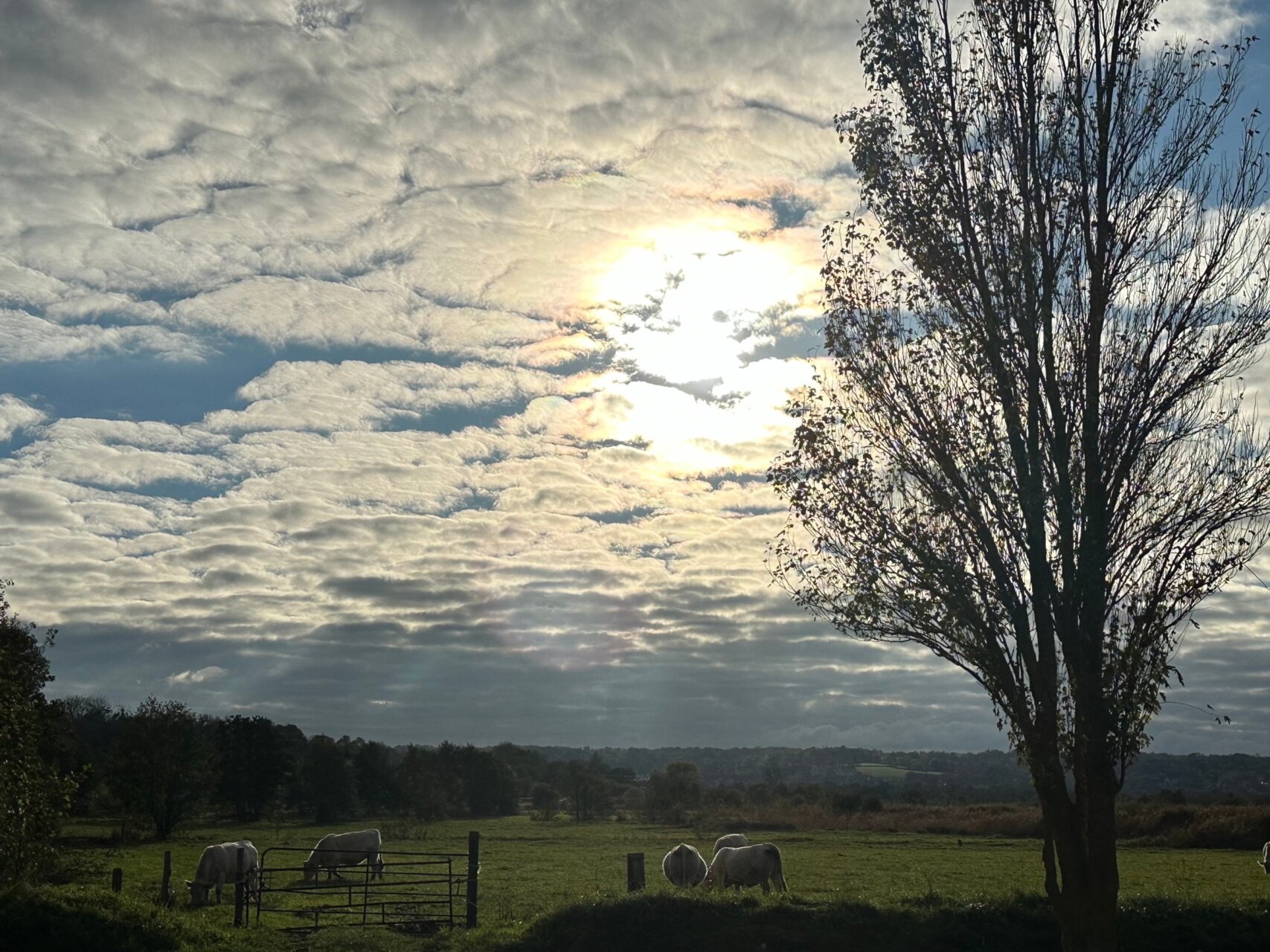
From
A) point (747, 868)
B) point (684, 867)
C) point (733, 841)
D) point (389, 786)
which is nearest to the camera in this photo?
point (747, 868)

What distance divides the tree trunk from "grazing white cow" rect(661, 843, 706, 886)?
1710cm

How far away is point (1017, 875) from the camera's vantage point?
34.8 metres

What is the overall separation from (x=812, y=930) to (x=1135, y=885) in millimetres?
16723

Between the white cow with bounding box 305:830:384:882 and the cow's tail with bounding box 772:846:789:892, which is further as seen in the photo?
the white cow with bounding box 305:830:384:882

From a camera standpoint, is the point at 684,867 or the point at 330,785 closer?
the point at 684,867

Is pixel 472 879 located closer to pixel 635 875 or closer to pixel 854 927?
pixel 635 875

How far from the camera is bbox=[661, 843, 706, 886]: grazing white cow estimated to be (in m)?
28.2

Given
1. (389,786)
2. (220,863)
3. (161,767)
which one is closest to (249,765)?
(389,786)

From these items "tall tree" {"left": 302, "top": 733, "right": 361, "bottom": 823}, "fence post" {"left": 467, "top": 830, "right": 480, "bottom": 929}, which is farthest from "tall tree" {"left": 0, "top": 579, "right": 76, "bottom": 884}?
"tall tree" {"left": 302, "top": 733, "right": 361, "bottom": 823}

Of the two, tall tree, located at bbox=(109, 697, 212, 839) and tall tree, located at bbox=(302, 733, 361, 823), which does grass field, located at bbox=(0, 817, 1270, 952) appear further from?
tall tree, located at bbox=(302, 733, 361, 823)

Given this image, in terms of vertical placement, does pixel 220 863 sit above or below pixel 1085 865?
below

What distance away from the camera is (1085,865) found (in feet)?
39.4

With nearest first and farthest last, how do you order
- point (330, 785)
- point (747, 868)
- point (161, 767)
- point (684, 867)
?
1. point (747, 868)
2. point (684, 867)
3. point (161, 767)
4. point (330, 785)

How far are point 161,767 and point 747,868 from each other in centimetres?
4589
